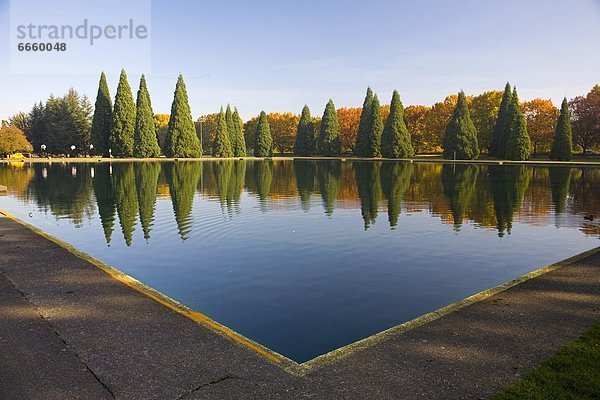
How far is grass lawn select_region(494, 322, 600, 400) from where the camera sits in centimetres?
458

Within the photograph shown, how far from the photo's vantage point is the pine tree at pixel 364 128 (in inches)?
3420

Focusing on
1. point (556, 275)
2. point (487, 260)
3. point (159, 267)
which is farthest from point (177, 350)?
point (487, 260)

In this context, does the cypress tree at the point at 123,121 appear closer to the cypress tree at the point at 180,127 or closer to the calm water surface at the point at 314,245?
the cypress tree at the point at 180,127

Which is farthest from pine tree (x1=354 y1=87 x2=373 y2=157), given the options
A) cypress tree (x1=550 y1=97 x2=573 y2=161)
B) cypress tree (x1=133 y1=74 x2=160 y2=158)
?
cypress tree (x1=133 y1=74 x2=160 y2=158)

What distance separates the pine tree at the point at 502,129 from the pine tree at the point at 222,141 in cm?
5016

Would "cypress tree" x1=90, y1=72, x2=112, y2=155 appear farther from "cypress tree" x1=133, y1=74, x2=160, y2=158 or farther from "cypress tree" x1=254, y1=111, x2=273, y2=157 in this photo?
"cypress tree" x1=254, y1=111, x2=273, y2=157

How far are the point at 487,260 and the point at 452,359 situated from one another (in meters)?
7.22

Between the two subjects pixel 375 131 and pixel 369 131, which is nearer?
pixel 375 131

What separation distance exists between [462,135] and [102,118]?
6086 cm

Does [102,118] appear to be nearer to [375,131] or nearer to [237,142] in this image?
[237,142]

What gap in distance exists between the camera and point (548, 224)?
56.8ft

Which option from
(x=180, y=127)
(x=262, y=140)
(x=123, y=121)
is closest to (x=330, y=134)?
(x=262, y=140)

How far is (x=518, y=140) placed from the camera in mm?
65938

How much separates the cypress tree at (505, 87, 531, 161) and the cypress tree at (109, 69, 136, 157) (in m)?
61.2
